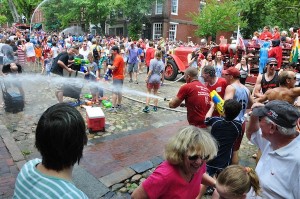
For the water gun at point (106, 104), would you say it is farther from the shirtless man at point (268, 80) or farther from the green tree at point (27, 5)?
the green tree at point (27, 5)

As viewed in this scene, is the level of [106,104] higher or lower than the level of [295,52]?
lower

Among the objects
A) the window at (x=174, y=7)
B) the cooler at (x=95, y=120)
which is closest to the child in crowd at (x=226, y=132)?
the cooler at (x=95, y=120)

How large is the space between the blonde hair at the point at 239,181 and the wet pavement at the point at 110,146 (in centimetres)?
→ 220

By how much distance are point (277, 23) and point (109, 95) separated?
2620 centimetres

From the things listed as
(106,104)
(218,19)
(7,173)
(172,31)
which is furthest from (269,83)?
(172,31)

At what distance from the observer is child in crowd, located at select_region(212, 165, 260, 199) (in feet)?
6.45

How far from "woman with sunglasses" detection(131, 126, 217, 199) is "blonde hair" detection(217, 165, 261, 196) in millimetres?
197

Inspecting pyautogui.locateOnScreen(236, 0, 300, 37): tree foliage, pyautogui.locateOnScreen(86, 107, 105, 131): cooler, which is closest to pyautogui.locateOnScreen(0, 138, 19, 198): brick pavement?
pyautogui.locateOnScreen(86, 107, 105, 131): cooler

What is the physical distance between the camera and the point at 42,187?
4.52 ft

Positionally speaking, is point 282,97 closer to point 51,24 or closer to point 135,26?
point 135,26

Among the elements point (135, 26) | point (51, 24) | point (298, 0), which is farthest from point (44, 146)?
point (51, 24)

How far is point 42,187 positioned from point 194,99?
125 inches

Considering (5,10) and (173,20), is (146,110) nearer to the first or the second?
(173,20)

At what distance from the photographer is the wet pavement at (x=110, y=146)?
4139 mm
